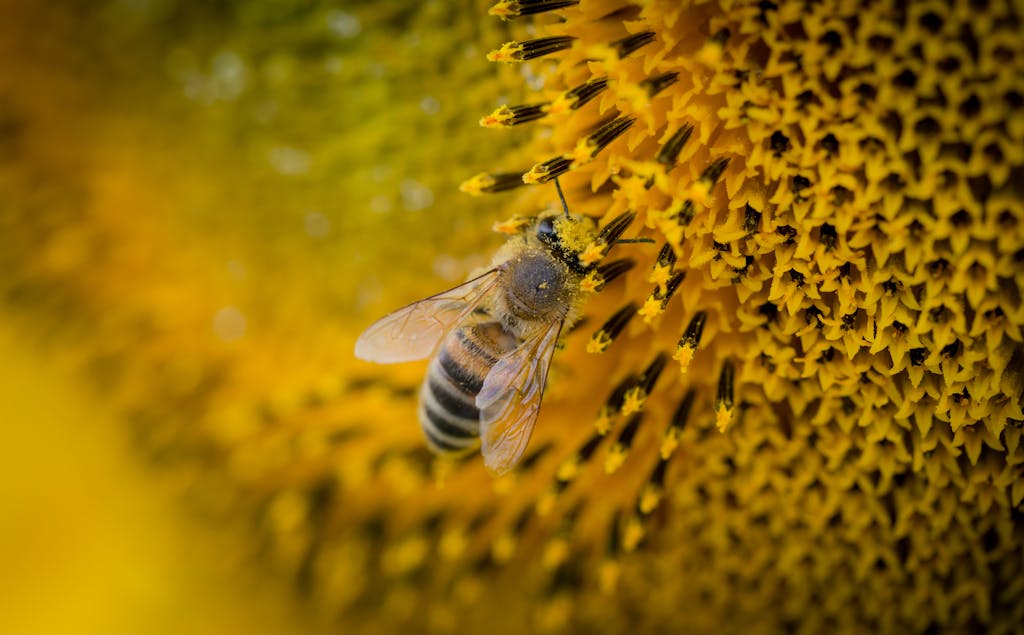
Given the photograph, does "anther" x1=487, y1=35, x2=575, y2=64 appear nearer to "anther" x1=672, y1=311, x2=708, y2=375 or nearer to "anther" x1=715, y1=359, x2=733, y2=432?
"anther" x1=672, y1=311, x2=708, y2=375

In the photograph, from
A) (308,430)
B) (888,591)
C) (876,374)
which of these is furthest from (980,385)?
(308,430)

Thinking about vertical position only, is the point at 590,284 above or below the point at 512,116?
below

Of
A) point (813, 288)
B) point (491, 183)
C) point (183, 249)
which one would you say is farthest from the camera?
point (183, 249)

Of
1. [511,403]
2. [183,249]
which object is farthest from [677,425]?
[183,249]

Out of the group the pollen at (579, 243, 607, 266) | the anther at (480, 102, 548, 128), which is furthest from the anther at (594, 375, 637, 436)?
the anther at (480, 102, 548, 128)

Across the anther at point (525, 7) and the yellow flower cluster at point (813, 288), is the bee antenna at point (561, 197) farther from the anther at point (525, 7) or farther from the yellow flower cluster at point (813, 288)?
the anther at point (525, 7)

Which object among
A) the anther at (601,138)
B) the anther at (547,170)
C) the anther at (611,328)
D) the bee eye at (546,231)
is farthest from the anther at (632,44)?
the anther at (611,328)

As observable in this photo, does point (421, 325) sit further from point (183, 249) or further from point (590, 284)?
point (183, 249)
